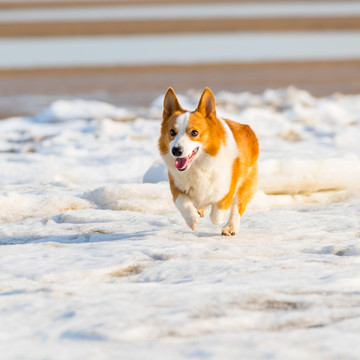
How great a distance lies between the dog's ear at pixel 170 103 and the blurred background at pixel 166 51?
29.5 feet

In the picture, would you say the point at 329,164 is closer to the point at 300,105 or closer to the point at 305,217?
the point at 305,217

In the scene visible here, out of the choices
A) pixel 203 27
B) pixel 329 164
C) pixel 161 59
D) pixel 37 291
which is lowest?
pixel 37 291

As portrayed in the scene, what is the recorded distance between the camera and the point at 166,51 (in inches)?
895

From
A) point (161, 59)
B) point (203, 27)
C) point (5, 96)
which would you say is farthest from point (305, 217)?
point (203, 27)

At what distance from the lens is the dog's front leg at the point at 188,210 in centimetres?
531

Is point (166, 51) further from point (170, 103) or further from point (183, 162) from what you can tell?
point (183, 162)

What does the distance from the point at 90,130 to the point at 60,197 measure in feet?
15.9

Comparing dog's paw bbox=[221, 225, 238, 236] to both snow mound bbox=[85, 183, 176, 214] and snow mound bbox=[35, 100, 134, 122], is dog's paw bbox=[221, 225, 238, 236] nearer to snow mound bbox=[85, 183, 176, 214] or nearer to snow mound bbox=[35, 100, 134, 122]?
snow mound bbox=[85, 183, 176, 214]

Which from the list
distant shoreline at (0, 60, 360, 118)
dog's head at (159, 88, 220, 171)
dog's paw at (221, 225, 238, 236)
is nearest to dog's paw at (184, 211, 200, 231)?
dog's paw at (221, 225, 238, 236)

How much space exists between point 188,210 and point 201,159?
371mm

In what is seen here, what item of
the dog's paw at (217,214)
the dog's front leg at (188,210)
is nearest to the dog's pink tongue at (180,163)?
the dog's front leg at (188,210)

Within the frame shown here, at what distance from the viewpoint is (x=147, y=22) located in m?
29.7

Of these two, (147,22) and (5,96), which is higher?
(147,22)

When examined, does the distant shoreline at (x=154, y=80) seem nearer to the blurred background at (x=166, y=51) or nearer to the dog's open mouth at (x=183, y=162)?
the blurred background at (x=166, y=51)
